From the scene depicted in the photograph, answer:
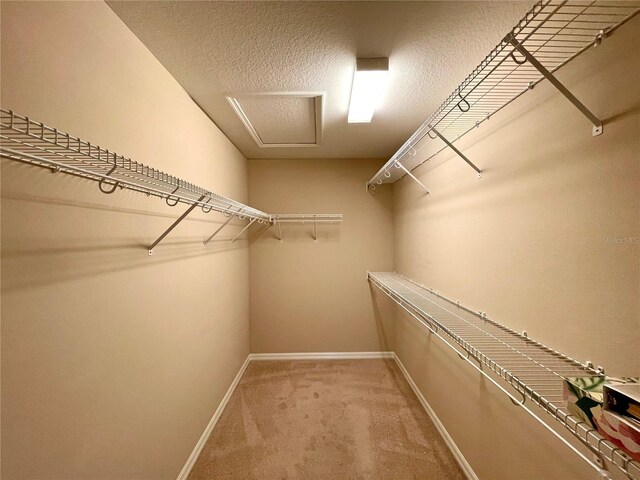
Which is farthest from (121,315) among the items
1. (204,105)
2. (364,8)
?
(364,8)

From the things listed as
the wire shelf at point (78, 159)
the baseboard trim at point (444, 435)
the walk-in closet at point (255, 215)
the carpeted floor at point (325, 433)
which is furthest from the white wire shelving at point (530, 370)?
the wire shelf at point (78, 159)

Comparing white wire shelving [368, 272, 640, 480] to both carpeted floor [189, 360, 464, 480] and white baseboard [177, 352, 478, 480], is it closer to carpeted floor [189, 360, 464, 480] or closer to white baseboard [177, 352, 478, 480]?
white baseboard [177, 352, 478, 480]

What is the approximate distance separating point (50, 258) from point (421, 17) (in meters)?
1.61

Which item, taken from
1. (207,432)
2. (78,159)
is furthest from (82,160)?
(207,432)

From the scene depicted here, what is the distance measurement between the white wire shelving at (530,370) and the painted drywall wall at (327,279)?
5.18 feet

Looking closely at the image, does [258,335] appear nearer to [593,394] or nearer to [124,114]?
[124,114]

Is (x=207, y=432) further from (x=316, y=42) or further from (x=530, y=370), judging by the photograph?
(x=316, y=42)

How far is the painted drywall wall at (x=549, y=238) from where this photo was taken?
0.78 metres

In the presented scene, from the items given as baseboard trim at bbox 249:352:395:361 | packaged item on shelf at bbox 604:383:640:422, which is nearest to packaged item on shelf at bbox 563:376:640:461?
packaged item on shelf at bbox 604:383:640:422

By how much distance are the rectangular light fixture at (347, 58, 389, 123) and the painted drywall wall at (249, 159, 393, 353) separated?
4.16 feet

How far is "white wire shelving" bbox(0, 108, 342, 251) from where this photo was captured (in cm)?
54

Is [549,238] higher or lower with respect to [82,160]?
lower

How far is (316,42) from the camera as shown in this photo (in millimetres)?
1210

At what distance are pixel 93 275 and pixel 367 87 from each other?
1.60m
